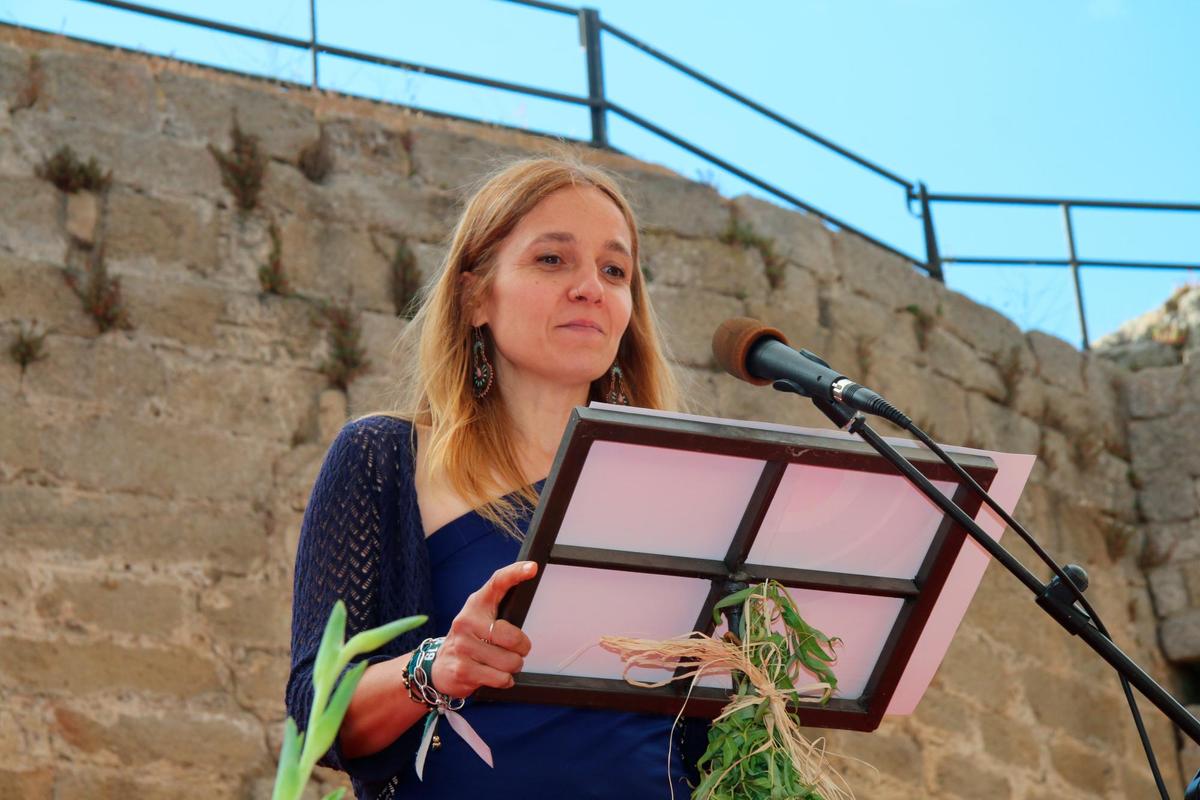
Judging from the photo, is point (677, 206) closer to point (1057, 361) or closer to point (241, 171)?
point (241, 171)

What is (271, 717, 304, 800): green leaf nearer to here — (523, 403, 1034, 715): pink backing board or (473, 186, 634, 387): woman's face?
(523, 403, 1034, 715): pink backing board

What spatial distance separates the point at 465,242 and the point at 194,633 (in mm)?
2020

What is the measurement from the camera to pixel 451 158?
16.7 feet

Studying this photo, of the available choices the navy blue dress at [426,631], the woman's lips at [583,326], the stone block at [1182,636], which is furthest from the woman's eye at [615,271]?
the stone block at [1182,636]

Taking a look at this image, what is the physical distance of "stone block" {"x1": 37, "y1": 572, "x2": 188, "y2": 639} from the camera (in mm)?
3947

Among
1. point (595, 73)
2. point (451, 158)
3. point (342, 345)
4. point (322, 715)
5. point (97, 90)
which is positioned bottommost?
point (322, 715)

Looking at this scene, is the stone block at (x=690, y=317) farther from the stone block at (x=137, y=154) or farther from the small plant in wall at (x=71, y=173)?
the small plant in wall at (x=71, y=173)

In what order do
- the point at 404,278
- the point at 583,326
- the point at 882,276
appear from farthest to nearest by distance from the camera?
the point at 882,276 → the point at 404,278 → the point at 583,326

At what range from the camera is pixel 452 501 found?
2.17 m

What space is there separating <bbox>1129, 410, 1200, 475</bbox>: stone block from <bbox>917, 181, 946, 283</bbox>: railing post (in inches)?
46.4

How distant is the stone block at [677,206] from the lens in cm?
541

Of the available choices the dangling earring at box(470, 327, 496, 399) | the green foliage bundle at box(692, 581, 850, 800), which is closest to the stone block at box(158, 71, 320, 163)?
the dangling earring at box(470, 327, 496, 399)

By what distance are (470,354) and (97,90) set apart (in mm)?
2551

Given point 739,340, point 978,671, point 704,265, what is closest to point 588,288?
point 739,340
